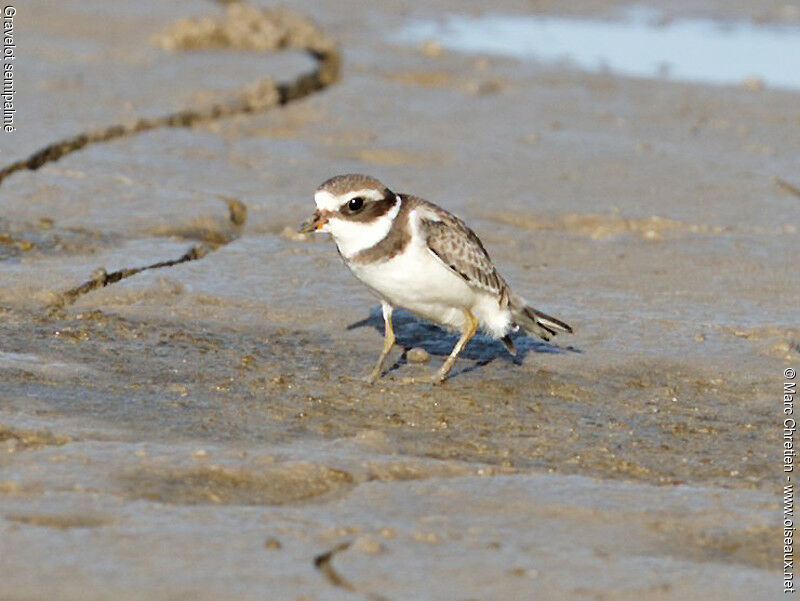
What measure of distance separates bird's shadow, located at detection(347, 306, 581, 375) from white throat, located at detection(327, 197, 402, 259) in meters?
0.68

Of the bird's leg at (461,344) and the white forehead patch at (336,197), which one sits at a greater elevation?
the white forehead patch at (336,197)

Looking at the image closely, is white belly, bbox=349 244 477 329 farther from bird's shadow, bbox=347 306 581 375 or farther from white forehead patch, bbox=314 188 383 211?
bird's shadow, bbox=347 306 581 375

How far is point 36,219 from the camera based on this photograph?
7.48 metres

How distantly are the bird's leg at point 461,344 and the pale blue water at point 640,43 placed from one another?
22.5 ft

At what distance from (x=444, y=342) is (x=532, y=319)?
654 millimetres

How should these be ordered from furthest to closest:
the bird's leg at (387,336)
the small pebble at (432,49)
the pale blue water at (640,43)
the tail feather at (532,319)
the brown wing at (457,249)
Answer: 1. the pale blue water at (640,43)
2. the small pebble at (432,49)
3. the tail feather at (532,319)
4. the bird's leg at (387,336)
5. the brown wing at (457,249)

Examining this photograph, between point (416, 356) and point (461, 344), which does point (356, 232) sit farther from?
point (416, 356)

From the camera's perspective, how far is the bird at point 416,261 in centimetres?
541

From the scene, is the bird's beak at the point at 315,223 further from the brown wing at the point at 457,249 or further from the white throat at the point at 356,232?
the brown wing at the point at 457,249

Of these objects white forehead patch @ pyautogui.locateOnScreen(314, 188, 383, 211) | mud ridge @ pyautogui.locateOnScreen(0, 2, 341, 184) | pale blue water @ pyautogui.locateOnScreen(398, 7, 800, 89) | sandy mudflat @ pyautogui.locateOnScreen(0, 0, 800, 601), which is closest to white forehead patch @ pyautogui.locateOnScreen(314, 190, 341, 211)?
white forehead patch @ pyautogui.locateOnScreen(314, 188, 383, 211)

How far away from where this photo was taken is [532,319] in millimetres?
5801

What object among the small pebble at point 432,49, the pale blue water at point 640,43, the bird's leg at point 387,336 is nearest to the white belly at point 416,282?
the bird's leg at point 387,336

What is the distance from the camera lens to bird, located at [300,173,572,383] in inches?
213

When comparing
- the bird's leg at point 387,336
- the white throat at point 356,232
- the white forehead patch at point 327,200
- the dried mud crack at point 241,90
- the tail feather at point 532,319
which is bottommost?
the dried mud crack at point 241,90
